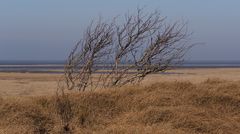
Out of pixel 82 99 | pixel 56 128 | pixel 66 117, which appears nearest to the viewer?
pixel 56 128

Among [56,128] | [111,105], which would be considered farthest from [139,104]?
[56,128]

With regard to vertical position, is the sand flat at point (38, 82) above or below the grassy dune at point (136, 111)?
below

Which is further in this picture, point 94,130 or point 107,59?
point 107,59

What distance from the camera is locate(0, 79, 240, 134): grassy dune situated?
9289mm

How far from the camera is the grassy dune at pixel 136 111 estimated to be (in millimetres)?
9289

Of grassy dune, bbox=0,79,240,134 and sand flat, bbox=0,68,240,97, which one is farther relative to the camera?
sand flat, bbox=0,68,240,97

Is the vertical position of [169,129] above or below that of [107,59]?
below

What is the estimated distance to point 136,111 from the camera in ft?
33.8

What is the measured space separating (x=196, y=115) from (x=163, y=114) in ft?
2.23

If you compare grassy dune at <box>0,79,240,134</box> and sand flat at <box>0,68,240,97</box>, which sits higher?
grassy dune at <box>0,79,240,134</box>

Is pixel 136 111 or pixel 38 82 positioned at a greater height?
pixel 136 111

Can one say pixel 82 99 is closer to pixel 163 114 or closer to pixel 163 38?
pixel 163 114

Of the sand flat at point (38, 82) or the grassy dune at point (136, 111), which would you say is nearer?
the grassy dune at point (136, 111)

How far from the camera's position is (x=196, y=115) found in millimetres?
9891
